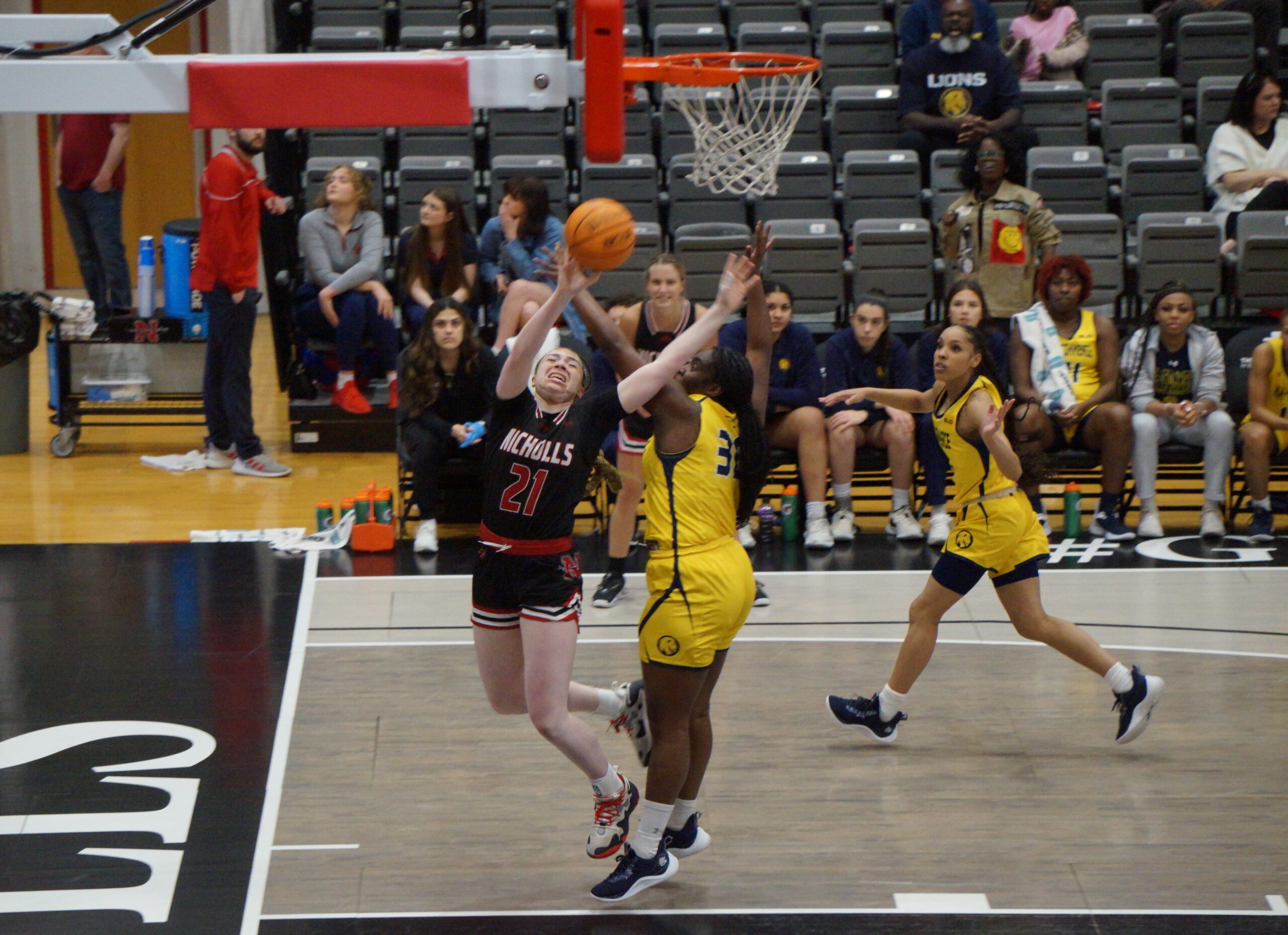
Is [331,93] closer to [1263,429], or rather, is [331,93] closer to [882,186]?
[1263,429]

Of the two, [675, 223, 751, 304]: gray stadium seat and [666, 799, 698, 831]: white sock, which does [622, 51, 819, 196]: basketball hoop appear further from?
[666, 799, 698, 831]: white sock

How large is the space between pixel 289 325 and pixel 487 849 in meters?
6.82

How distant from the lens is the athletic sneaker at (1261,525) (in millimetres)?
8828

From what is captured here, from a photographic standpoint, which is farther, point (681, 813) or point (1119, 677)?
point (1119, 677)

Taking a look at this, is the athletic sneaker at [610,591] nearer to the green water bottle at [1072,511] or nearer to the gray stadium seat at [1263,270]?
the green water bottle at [1072,511]

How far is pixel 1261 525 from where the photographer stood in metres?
8.84

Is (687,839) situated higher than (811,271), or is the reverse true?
(811,271)

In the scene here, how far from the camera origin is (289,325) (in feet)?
37.1

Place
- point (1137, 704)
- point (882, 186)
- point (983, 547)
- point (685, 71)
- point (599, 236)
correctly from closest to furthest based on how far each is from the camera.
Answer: point (685, 71), point (599, 236), point (983, 547), point (1137, 704), point (882, 186)

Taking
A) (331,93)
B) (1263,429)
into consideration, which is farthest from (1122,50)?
(331,93)

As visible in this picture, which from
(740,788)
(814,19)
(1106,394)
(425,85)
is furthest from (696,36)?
(425,85)

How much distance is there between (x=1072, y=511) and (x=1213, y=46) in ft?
16.8

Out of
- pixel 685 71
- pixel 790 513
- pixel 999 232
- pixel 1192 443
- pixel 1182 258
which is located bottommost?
pixel 790 513

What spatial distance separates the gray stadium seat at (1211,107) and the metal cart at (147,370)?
741 cm
